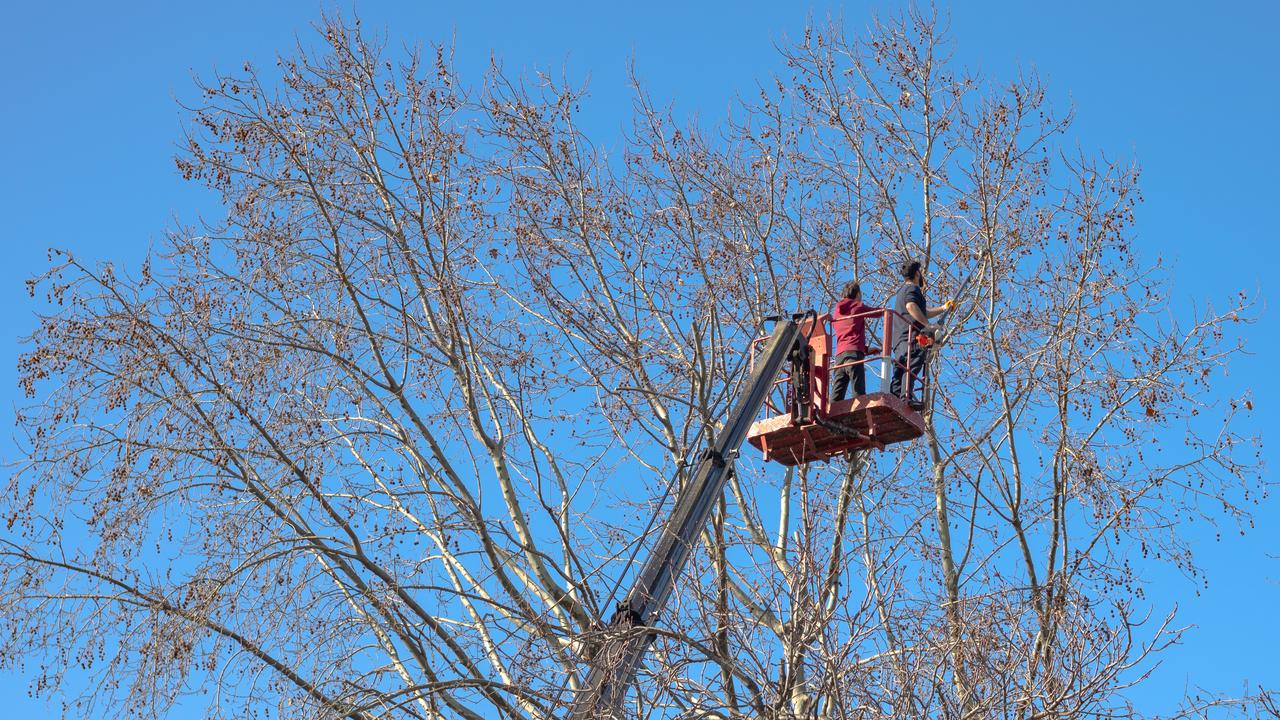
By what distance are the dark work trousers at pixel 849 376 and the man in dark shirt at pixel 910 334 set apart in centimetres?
24

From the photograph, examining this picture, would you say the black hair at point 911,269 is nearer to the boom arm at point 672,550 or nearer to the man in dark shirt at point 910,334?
the man in dark shirt at point 910,334

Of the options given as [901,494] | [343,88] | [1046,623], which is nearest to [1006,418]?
[901,494]

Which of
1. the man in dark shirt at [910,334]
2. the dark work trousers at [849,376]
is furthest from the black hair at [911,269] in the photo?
the dark work trousers at [849,376]

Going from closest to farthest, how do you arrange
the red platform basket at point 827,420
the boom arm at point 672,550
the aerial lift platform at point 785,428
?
the boom arm at point 672,550
the aerial lift platform at point 785,428
the red platform basket at point 827,420

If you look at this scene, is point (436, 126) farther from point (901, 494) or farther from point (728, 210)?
point (901, 494)

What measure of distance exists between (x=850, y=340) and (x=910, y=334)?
49cm

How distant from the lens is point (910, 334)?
1306 cm

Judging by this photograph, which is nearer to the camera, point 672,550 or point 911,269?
point 672,550

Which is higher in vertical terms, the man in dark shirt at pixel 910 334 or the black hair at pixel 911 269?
the black hair at pixel 911 269

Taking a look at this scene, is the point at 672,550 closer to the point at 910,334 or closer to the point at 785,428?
the point at 785,428

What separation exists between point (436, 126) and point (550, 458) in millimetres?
3443

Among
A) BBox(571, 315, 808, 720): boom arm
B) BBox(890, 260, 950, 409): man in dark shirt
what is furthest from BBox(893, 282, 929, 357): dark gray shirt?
BBox(571, 315, 808, 720): boom arm

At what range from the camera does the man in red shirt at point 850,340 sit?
1289 cm

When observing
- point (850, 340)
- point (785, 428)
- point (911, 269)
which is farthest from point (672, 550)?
point (911, 269)
